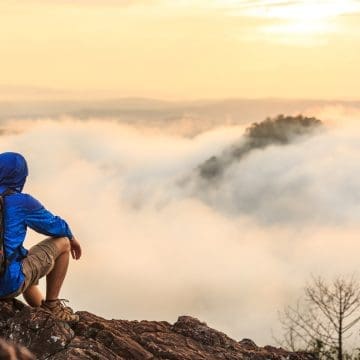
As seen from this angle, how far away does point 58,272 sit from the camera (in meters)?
11.1

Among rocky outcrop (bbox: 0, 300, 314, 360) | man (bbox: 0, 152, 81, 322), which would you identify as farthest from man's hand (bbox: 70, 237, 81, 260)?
rocky outcrop (bbox: 0, 300, 314, 360)

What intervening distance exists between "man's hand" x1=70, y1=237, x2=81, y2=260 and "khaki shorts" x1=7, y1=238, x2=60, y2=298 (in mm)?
239

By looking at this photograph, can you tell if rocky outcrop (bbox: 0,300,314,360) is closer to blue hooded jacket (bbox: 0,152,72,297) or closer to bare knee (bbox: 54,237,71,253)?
blue hooded jacket (bbox: 0,152,72,297)

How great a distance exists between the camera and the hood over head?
10.5 metres

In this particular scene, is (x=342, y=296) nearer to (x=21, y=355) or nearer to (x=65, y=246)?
(x=65, y=246)

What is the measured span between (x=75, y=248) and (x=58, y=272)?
39 cm

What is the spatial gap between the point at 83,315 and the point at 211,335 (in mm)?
1964

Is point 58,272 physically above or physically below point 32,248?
below

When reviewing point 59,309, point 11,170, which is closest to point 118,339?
point 59,309

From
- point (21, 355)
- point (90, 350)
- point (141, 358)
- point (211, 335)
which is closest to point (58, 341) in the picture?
point (90, 350)

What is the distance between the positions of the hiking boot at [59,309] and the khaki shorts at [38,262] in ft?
1.26

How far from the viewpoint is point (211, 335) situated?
487 inches

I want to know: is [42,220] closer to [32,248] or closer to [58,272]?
[32,248]

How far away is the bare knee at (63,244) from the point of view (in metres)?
10.9
